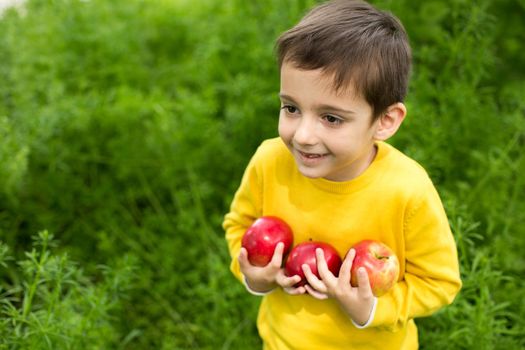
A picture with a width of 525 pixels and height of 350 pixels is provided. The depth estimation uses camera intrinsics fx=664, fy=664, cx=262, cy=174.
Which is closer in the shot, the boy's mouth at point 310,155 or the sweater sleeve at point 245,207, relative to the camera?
the boy's mouth at point 310,155

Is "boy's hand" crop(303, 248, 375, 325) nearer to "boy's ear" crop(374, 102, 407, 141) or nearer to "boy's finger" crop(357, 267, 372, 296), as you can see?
"boy's finger" crop(357, 267, 372, 296)

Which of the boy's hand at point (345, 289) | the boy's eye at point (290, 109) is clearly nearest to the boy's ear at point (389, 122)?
the boy's eye at point (290, 109)

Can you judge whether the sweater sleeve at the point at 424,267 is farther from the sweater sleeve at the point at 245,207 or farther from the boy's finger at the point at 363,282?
the sweater sleeve at the point at 245,207

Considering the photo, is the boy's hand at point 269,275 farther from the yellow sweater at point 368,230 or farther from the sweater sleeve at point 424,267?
the sweater sleeve at point 424,267

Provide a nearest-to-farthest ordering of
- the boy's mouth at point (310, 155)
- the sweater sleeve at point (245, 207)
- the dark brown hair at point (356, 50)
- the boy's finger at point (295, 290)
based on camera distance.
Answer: the dark brown hair at point (356, 50) → the boy's mouth at point (310, 155) → the boy's finger at point (295, 290) → the sweater sleeve at point (245, 207)

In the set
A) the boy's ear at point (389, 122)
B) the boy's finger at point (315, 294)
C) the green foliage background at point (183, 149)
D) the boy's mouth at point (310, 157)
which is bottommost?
the green foliage background at point (183, 149)

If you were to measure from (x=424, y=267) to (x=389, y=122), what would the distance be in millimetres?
483

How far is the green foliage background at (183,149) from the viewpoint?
11.5 ft

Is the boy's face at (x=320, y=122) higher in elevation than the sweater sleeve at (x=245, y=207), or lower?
higher

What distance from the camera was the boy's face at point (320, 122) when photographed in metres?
1.95

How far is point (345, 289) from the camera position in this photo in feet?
6.78

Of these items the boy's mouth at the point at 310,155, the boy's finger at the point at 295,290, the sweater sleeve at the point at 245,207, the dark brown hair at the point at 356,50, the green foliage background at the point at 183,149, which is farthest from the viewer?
the green foliage background at the point at 183,149

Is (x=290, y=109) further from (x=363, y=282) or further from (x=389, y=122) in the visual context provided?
(x=363, y=282)

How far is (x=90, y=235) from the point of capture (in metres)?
4.13
